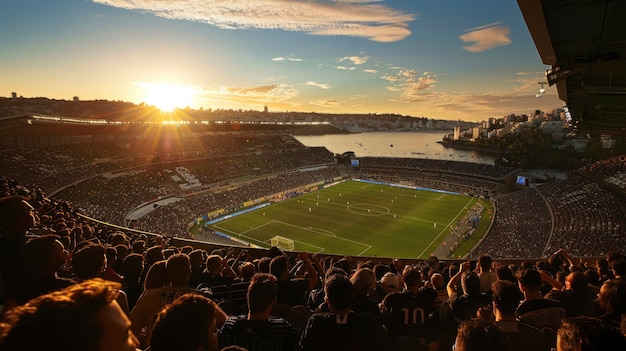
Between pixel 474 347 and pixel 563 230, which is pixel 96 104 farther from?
pixel 474 347

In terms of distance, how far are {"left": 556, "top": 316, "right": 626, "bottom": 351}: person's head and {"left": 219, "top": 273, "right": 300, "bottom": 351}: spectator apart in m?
2.07

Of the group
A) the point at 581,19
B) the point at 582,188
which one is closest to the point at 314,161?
the point at 582,188

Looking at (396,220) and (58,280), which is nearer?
(58,280)

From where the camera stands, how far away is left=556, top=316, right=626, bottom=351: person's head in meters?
2.22

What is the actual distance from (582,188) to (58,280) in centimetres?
5320

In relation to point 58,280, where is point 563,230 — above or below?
below

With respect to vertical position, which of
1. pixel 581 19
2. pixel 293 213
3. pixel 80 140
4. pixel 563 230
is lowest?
pixel 293 213

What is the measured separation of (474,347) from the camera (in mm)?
2400

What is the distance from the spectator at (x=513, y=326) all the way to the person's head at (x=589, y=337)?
133 centimetres

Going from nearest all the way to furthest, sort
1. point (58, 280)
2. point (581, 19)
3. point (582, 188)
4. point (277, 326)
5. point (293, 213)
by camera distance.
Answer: point (277, 326) < point (58, 280) < point (581, 19) < point (582, 188) < point (293, 213)

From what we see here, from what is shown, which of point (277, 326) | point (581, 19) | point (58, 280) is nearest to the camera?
point (277, 326)

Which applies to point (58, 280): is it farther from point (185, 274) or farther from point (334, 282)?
point (334, 282)

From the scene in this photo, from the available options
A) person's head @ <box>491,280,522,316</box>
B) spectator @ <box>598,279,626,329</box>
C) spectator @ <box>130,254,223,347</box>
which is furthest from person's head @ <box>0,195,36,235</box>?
spectator @ <box>598,279,626,329</box>

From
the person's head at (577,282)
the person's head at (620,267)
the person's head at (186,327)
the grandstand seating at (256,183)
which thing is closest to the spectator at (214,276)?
the person's head at (186,327)
